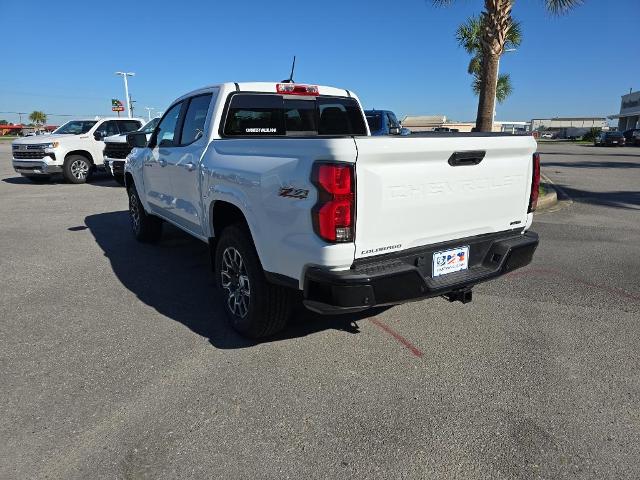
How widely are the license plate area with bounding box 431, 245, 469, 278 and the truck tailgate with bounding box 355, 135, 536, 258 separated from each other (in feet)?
0.33

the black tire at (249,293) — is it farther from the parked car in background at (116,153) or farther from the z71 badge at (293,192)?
the parked car in background at (116,153)

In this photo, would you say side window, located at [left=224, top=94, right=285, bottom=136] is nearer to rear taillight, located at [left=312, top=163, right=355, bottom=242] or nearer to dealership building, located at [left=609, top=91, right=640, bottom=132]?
rear taillight, located at [left=312, top=163, right=355, bottom=242]

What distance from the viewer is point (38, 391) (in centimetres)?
294

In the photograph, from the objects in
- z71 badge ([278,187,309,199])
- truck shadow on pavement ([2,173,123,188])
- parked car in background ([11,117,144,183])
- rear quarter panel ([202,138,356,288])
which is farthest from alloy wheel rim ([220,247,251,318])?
parked car in background ([11,117,144,183])

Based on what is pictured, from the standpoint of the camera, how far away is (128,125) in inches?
554

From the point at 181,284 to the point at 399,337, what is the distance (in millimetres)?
2528

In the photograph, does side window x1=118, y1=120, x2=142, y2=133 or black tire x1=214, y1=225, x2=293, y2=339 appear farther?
side window x1=118, y1=120, x2=142, y2=133

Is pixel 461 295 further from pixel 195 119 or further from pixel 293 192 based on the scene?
pixel 195 119

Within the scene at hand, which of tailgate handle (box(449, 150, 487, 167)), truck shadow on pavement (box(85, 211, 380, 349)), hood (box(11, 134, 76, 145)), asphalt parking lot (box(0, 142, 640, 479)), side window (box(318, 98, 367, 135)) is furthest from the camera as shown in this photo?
hood (box(11, 134, 76, 145))

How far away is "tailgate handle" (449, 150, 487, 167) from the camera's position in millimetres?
2963

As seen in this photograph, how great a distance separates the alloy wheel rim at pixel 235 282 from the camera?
11.6 ft

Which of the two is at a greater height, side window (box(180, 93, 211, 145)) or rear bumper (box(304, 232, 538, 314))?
side window (box(180, 93, 211, 145))

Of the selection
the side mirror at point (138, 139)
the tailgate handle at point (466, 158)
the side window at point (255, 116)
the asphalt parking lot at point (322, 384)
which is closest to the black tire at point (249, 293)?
the asphalt parking lot at point (322, 384)

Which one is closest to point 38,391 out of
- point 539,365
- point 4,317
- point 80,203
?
A: point 4,317
